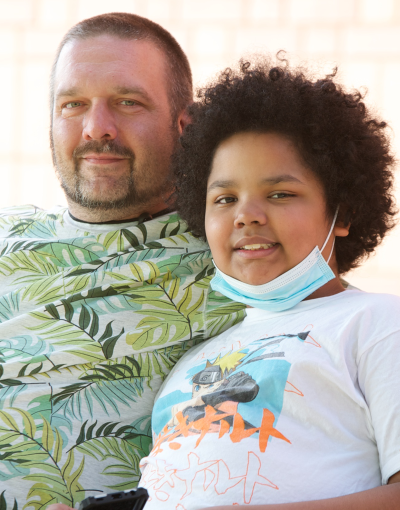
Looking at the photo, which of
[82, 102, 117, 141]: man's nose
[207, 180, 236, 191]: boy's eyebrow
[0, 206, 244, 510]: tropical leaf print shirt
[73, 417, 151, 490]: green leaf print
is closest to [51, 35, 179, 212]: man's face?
[82, 102, 117, 141]: man's nose

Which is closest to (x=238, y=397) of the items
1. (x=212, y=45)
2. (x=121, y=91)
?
(x=121, y=91)

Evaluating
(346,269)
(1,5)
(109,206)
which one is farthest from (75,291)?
(1,5)

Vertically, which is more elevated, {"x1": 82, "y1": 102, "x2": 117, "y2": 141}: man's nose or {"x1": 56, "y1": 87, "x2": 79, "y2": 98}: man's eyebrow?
{"x1": 56, "y1": 87, "x2": 79, "y2": 98}: man's eyebrow

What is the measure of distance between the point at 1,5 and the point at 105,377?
2.53 m

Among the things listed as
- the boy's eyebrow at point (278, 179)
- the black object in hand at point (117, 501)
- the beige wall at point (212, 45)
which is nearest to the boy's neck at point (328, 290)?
the boy's eyebrow at point (278, 179)

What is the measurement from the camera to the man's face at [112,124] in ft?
5.41

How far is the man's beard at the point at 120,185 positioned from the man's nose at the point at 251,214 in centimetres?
46

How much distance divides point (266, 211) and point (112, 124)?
614 mm

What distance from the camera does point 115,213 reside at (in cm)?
171

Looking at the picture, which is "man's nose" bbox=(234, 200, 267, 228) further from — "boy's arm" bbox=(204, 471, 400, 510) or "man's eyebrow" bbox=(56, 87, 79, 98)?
"man's eyebrow" bbox=(56, 87, 79, 98)

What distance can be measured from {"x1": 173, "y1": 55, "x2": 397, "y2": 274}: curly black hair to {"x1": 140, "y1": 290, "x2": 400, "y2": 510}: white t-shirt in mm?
253

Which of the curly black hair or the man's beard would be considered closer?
the curly black hair

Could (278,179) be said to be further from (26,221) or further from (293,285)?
(26,221)

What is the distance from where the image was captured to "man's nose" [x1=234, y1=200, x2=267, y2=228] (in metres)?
1.20
